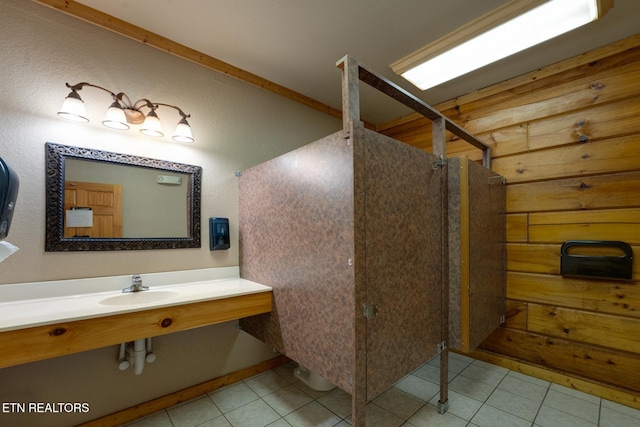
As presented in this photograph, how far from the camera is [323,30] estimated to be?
185 cm

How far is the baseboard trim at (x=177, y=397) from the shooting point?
1.64 metres

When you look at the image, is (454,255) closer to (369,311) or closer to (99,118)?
(369,311)

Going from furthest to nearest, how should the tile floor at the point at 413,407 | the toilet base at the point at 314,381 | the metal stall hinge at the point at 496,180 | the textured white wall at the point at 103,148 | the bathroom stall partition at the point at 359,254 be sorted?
the metal stall hinge at the point at 496,180
the toilet base at the point at 314,381
the tile floor at the point at 413,407
the textured white wall at the point at 103,148
the bathroom stall partition at the point at 359,254

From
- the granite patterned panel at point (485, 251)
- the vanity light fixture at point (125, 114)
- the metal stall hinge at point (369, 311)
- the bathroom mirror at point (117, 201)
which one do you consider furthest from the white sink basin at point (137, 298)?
the granite patterned panel at point (485, 251)

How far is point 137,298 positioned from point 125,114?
46.6 inches

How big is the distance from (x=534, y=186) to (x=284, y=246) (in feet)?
7.12

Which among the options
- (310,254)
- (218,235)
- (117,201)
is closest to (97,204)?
(117,201)

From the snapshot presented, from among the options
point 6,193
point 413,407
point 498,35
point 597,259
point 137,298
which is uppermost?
point 498,35

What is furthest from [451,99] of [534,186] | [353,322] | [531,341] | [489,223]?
[353,322]

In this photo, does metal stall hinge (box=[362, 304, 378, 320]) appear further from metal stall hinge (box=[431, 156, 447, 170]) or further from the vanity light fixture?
the vanity light fixture

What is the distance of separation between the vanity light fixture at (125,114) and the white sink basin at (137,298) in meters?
1.05

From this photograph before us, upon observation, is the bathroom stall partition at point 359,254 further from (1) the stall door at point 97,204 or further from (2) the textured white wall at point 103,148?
(1) the stall door at point 97,204

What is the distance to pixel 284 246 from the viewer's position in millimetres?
1666

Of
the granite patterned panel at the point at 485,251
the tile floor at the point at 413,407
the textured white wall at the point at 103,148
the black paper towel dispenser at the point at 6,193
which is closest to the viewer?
the black paper towel dispenser at the point at 6,193
